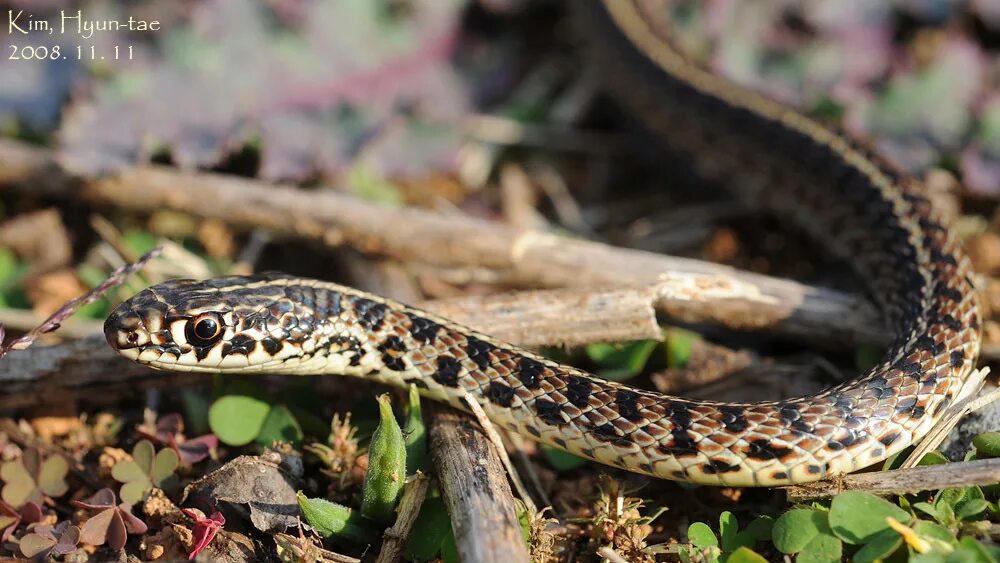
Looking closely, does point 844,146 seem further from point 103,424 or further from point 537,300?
point 103,424

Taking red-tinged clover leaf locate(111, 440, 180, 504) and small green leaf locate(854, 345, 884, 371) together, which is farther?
small green leaf locate(854, 345, 884, 371)

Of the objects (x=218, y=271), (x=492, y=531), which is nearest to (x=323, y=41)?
(x=218, y=271)

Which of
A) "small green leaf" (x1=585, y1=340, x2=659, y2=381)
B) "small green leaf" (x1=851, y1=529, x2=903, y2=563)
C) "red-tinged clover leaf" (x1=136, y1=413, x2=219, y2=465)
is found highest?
"small green leaf" (x1=851, y1=529, x2=903, y2=563)

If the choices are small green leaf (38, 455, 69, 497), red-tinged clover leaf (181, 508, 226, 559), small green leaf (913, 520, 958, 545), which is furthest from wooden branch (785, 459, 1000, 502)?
small green leaf (38, 455, 69, 497)

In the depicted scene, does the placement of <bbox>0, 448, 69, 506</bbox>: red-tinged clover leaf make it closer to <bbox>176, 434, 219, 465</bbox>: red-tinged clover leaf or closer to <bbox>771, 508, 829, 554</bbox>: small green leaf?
<bbox>176, 434, 219, 465</bbox>: red-tinged clover leaf

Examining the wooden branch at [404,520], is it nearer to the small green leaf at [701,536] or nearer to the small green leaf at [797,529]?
the small green leaf at [701,536]

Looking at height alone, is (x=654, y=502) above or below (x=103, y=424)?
above

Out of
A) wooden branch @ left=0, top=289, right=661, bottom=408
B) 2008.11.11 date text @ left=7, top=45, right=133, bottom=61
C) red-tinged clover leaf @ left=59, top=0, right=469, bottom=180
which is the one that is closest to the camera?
wooden branch @ left=0, top=289, right=661, bottom=408
